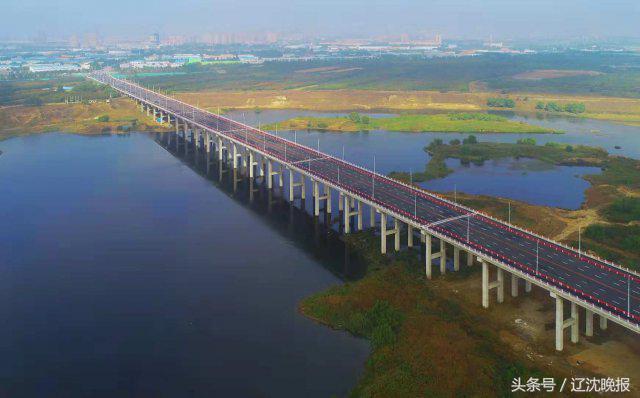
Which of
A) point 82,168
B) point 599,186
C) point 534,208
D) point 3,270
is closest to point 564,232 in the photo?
point 534,208

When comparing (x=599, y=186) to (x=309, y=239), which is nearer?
(x=309, y=239)

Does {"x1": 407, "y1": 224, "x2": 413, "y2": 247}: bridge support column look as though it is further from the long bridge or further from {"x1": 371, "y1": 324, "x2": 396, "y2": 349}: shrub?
{"x1": 371, "y1": 324, "x2": 396, "y2": 349}: shrub

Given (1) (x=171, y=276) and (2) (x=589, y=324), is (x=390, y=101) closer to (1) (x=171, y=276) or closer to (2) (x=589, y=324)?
(1) (x=171, y=276)

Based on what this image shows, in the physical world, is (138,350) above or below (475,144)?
below

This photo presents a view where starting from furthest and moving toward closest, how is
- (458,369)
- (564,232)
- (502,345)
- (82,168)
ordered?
(82,168) < (564,232) < (502,345) < (458,369)

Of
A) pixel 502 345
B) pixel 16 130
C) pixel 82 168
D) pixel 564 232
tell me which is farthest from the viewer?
pixel 16 130

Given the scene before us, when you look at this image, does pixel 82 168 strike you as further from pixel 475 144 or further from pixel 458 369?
pixel 458 369

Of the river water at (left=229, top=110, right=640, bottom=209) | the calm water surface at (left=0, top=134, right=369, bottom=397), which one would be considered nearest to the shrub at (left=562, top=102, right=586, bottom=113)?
the river water at (left=229, top=110, right=640, bottom=209)
